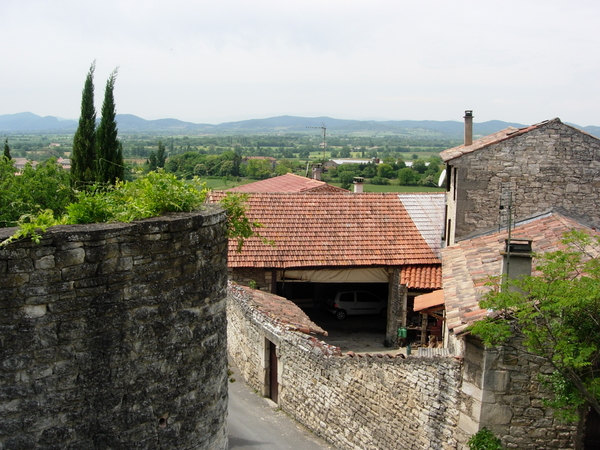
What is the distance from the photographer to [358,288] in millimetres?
19312

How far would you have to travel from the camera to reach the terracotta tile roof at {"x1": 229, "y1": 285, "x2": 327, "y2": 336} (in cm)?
1147

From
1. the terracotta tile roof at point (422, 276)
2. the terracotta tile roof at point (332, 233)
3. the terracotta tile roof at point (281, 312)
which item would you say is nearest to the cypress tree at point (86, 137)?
the terracotta tile roof at point (332, 233)

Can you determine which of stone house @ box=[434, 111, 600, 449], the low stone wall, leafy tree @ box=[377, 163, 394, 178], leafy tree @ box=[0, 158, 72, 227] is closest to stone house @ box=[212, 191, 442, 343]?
stone house @ box=[434, 111, 600, 449]

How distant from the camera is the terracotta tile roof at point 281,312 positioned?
11.5 meters

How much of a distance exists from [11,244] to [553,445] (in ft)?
26.8

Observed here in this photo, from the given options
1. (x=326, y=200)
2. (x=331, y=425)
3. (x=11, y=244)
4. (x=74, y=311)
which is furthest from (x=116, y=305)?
(x=326, y=200)

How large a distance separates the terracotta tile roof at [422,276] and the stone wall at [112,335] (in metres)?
11.5

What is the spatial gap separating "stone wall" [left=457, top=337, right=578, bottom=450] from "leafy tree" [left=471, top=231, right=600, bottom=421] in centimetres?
31

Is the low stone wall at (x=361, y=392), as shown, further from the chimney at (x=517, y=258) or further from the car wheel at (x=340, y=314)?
the car wheel at (x=340, y=314)

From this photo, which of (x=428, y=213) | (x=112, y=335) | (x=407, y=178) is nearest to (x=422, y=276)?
(x=428, y=213)

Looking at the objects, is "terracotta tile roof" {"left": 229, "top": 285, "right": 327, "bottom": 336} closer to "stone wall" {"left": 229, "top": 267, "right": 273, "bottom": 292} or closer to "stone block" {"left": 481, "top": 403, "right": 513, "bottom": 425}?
"stone wall" {"left": 229, "top": 267, "right": 273, "bottom": 292}

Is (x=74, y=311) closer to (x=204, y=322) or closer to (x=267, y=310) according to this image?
(x=204, y=322)

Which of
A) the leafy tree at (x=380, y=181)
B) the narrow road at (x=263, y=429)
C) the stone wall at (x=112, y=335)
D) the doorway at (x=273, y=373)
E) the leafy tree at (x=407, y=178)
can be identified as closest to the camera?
the stone wall at (x=112, y=335)

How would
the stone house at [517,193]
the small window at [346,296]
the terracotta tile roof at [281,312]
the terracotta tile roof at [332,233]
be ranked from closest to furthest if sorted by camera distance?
the terracotta tile roof at [281,312] < the stone house at [517,193] < the terracotta tile roof at [332,233] < the small window at [346,296]
